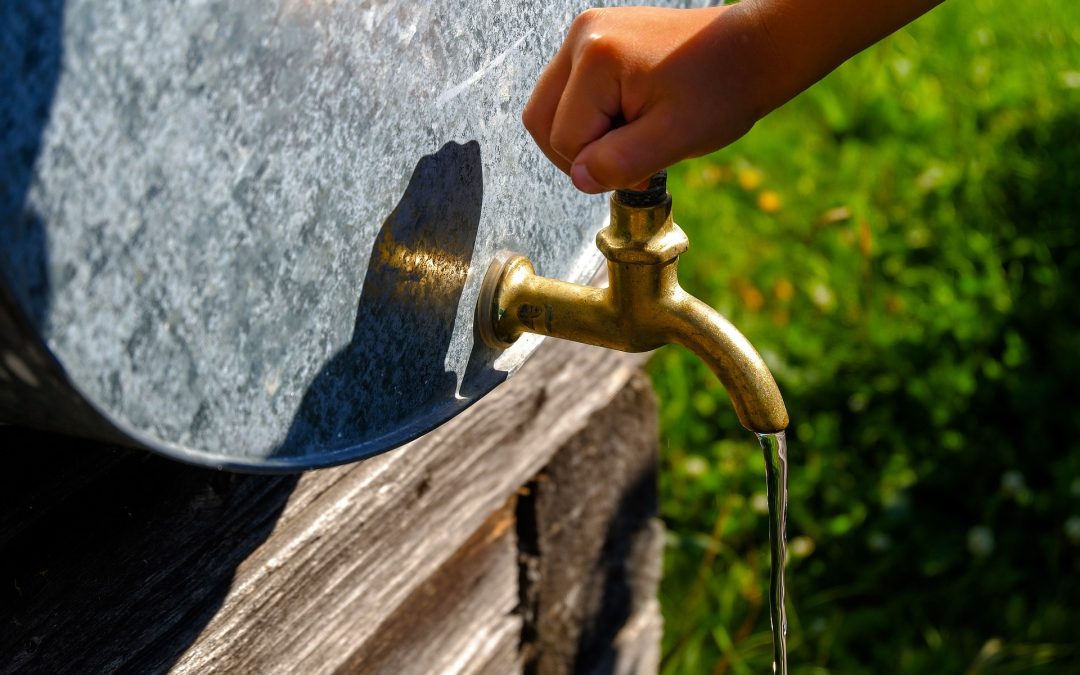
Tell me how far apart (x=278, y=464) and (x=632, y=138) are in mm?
321

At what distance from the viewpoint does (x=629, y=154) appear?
0.83 metres

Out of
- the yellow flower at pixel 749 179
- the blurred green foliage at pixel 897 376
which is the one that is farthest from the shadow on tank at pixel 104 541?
the yellow flower at pixel 749 179

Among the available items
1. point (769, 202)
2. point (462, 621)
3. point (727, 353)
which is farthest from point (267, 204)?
point (769, 202)

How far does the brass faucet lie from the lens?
36.5 inches

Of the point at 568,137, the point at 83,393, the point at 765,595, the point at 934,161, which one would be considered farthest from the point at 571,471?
the point at 934,161

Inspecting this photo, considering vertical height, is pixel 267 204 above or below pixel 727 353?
above

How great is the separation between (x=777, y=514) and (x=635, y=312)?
0.98 feet

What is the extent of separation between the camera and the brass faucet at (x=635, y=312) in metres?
0.93

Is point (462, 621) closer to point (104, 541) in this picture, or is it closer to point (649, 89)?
point (104, 541)

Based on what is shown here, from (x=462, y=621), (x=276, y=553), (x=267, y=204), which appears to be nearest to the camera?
(x=267, y=204)

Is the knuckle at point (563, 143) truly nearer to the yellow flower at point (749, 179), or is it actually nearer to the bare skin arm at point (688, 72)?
the bare skin arm at point (688, 72)

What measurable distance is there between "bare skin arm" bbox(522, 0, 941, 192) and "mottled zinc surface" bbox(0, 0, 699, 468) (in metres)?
0.09

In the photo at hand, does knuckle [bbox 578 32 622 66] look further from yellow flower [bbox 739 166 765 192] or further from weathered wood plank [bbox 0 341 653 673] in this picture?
yellow flower [bbox 739 166 765 192]

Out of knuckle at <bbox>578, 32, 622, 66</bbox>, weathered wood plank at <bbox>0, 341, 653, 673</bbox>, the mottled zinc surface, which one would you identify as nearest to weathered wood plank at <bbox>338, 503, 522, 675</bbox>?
weathered wood plank at <bbox>0, 341, 653, 673</bbox>
